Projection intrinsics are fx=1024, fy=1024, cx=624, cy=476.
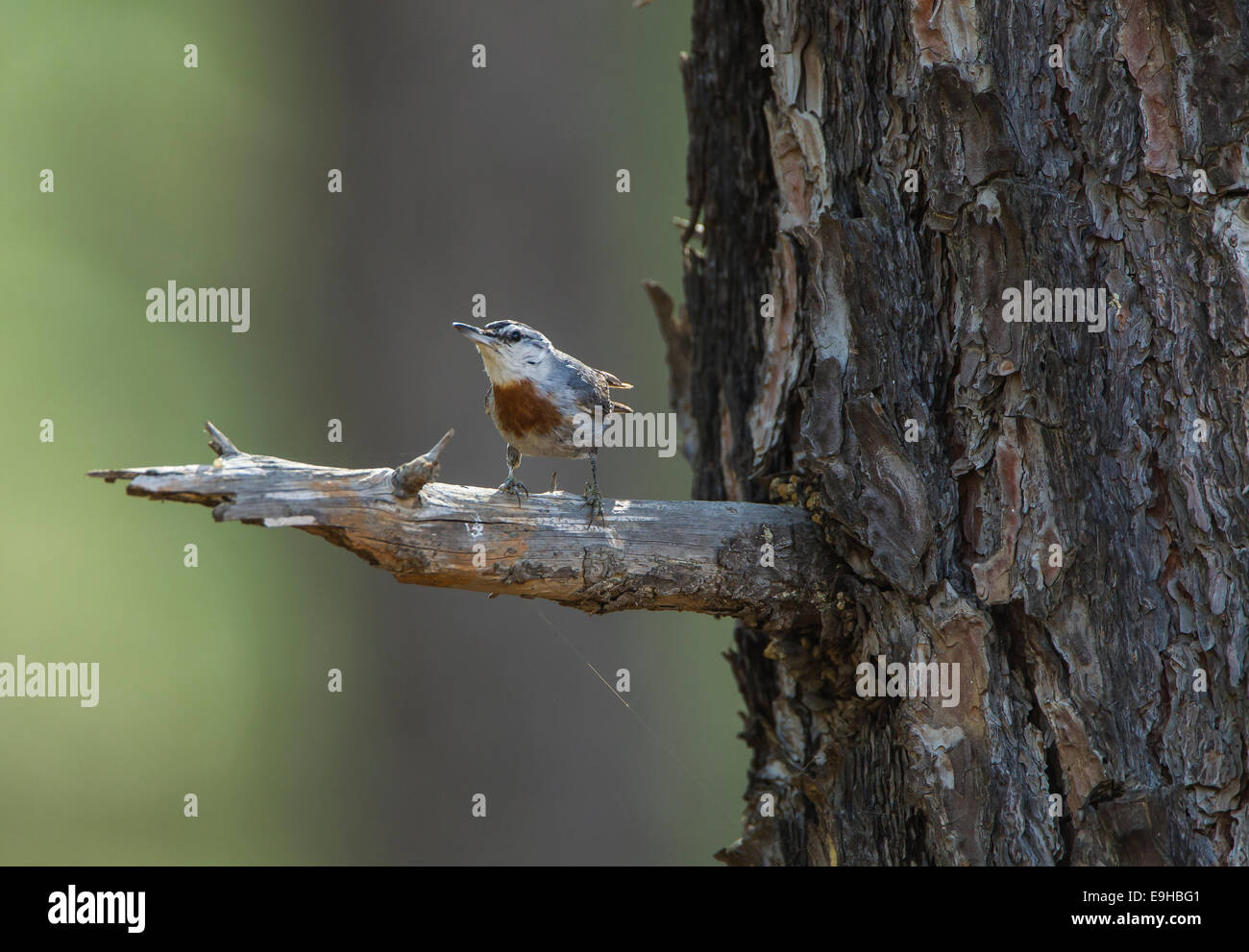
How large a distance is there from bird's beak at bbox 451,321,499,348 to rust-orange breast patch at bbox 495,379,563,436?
0.13 m

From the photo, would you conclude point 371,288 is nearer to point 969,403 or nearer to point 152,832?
point 969,403

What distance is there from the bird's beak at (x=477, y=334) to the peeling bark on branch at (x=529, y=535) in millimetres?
686

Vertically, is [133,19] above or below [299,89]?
above

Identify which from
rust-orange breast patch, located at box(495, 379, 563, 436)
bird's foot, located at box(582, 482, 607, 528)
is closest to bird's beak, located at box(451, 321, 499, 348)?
rust-orange breast patch, located at box(495, 379, 563, 436)

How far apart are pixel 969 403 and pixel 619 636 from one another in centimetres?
347

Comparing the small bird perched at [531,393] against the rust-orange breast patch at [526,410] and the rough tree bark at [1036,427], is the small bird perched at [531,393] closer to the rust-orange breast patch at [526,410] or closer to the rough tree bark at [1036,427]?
the rust-orange breast patch at [526,410]

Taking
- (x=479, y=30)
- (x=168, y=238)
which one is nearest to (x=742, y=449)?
(x=479, y=30)

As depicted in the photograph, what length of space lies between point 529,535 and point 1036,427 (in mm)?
1105

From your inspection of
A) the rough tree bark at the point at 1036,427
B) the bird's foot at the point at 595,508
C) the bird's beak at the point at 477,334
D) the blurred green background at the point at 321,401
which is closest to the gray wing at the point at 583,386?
the bird's beak at the point at 477,334

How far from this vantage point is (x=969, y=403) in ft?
7.38

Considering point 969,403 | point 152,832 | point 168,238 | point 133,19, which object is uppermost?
point 133,19

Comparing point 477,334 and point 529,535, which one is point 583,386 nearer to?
point 477,334

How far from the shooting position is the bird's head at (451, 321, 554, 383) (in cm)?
301

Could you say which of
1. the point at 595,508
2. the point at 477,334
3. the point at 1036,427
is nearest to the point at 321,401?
the point at 477,334
